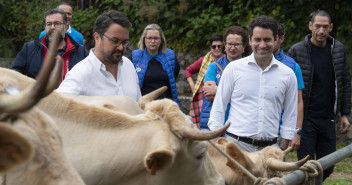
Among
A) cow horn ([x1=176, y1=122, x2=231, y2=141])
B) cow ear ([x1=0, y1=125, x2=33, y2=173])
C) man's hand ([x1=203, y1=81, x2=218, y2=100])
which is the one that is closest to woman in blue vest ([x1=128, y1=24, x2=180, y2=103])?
man's hand ([x1=203, y1=81, x2=218, y2=100])

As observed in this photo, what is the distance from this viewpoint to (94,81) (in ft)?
13.9

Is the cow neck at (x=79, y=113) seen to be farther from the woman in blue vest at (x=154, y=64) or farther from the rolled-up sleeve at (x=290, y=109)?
the woman in blue vest at (x=154, y=64)

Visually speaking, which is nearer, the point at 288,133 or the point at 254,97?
the point at 254,97

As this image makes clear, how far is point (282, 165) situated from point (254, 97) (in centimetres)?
84

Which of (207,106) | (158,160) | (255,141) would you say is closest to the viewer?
(158,160)

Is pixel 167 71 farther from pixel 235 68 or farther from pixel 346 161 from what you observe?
pixel 346 161

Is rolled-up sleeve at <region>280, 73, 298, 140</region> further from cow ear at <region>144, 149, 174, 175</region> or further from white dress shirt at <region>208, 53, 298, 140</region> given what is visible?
cow ear at <region>144, 149, 174, 175</region>

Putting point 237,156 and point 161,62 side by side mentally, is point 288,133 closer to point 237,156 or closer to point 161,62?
point 237,156

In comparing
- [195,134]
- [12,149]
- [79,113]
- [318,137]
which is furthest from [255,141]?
[12,149]

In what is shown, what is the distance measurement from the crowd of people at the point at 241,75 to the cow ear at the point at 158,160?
43.6 inches

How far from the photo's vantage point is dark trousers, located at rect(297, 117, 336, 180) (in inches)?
266

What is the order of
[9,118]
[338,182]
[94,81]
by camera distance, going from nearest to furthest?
[9,118], [94,81], [338,182]

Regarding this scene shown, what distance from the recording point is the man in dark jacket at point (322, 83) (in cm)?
687

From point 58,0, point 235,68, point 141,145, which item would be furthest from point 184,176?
point 58,0
